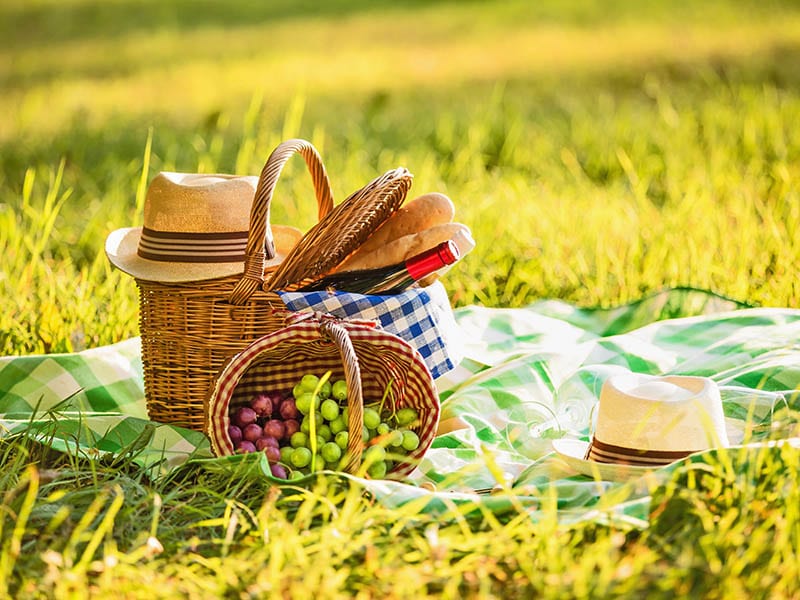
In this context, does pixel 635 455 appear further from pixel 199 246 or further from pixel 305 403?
pixel 199 246

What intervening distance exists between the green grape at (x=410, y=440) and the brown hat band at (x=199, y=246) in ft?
1.97

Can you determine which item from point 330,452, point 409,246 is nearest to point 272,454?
point 330,452

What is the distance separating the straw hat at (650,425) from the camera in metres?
2.09

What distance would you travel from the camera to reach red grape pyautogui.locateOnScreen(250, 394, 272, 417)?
2.36 metres

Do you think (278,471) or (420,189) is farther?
(420,189)

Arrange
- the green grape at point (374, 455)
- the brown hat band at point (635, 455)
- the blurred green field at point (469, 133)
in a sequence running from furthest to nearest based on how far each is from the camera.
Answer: the blurred green field at point (469, 133) < the brown hat band at point (635, 455) < the green grape at point (374, 455)

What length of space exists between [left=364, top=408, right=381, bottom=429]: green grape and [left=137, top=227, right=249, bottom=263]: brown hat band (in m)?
0.51

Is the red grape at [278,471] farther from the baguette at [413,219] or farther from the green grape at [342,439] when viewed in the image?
the baguette at [413,219]

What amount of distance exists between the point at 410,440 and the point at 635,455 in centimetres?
48

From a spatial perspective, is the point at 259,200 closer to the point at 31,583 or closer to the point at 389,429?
the point at 389,429

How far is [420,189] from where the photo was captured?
436cm

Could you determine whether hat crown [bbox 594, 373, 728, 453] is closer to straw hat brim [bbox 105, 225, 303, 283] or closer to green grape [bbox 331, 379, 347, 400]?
green grape [bbox 331, 379, 347, 400]

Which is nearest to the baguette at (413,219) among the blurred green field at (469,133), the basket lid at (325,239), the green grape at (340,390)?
the basket lid at (325,239)

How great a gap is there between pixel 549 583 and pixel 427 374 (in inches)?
28.1
